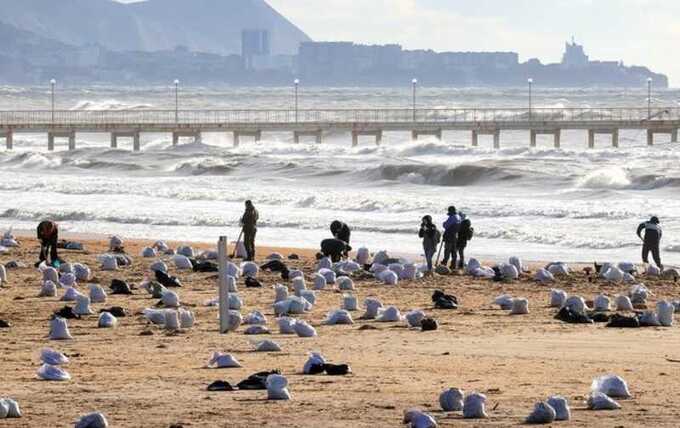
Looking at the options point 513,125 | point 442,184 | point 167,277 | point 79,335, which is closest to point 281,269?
point 167,277

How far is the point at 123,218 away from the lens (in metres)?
36.1

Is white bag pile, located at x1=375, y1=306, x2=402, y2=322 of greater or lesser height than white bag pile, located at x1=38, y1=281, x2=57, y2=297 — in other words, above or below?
below

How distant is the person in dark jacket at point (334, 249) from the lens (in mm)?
23266

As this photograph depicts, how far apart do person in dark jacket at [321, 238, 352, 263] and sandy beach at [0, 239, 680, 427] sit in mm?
4521

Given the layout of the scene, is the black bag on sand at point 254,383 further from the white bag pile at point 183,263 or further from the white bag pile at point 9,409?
the white bag pile at point 183,263

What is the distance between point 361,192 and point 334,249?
2375cm

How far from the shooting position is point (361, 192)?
47.0m

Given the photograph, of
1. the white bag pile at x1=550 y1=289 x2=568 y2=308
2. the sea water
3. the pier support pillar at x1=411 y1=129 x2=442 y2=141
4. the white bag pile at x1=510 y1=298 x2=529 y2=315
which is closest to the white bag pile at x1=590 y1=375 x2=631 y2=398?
the white bag pile at x1=510 y1=298 x2=529 y2=315

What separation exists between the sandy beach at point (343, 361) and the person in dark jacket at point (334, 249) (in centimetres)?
452

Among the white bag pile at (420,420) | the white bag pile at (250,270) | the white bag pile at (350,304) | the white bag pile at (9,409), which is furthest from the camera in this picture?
the white bag pile at (250,270)

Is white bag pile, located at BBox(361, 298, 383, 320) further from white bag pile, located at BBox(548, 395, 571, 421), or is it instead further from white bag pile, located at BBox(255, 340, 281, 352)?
white bag pile, located at BBox(548, 395, 571, 421)

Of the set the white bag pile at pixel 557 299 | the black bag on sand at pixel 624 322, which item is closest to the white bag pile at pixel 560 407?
the black bag on sand at pixel 624 322

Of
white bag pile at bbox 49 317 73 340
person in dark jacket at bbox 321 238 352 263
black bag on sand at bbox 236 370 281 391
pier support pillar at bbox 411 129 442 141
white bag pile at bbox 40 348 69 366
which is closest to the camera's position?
black bag on sand at bbox 236 370 281 391

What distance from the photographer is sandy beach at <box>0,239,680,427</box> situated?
33.6ft
